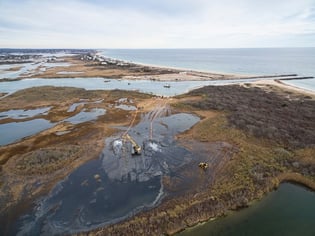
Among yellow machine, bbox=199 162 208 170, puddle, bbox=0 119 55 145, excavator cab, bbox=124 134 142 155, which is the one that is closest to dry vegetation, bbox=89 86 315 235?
yellow machine, bbox=199 162 208 170

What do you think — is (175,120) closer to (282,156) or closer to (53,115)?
(282,156)

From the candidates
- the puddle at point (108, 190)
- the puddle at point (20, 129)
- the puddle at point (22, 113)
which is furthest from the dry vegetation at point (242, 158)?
the puddle at point (22, 113)

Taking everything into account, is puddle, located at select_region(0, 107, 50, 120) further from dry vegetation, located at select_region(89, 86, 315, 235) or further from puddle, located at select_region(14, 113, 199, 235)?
dry vegetation, located at select_region(89, 86, 315, 235)

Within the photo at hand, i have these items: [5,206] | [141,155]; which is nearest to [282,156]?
[141,155]

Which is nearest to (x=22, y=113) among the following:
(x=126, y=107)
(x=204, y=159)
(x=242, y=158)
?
(x=126, y=107)

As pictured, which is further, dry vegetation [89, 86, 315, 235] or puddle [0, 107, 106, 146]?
puddle [0, 107, 106, 146]

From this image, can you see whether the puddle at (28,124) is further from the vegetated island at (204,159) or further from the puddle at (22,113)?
the vegetated island at (204,159)
